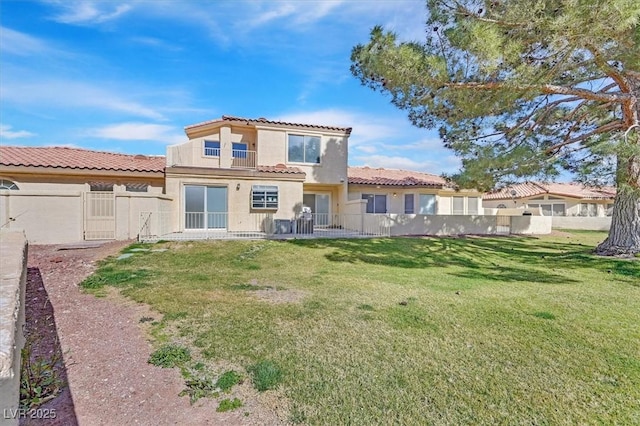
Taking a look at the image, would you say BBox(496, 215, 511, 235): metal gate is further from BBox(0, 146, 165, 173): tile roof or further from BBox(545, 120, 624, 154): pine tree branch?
BBox(0, 146, 165, 173): tile roof

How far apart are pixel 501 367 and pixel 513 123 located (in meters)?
13.2

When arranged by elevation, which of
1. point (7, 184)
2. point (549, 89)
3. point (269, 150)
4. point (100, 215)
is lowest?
point (100, 215)

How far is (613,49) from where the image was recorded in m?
10.0

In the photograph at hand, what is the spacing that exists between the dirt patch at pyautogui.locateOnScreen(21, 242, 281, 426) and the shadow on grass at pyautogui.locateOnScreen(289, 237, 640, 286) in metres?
7.71

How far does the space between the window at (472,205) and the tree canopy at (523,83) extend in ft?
45.2

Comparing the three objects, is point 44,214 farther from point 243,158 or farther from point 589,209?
point 589,209

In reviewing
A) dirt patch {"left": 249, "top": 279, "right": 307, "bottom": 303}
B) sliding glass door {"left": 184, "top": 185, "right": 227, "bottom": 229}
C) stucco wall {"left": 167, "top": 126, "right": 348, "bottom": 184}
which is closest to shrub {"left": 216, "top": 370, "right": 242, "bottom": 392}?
dirt patch {"left": 249, "top": 279, "right": 307, "bottom": 303}

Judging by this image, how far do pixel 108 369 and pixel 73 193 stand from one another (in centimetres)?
1292

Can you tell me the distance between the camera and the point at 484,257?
13.6m

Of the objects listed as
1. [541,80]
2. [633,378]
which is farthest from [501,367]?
[541,80]

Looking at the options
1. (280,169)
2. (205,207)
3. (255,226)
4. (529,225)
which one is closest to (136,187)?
(205,207)

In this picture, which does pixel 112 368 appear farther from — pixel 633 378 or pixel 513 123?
pixel 513 123

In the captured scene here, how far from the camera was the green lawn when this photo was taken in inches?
137

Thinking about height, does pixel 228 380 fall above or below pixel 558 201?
below
